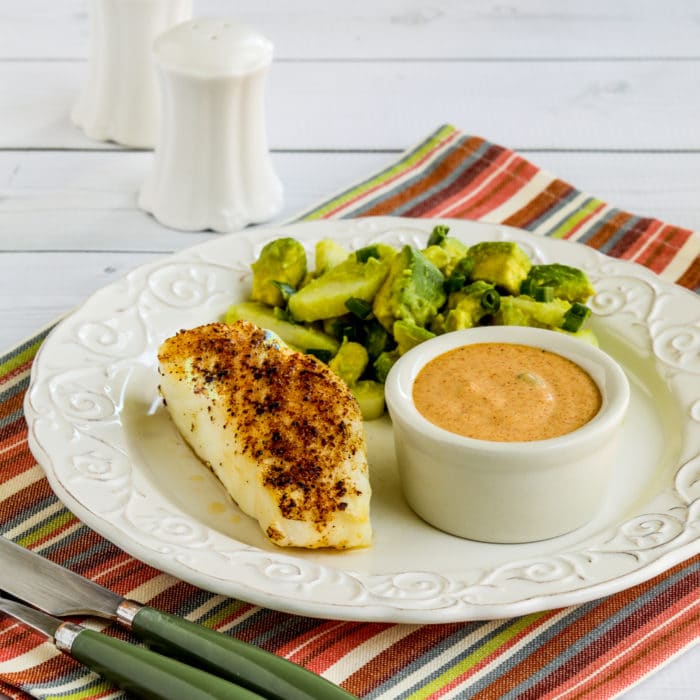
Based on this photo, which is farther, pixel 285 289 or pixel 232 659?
pixel 285 289

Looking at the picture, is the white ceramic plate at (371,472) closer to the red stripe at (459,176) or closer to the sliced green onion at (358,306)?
the sliced green onion at (358,306)

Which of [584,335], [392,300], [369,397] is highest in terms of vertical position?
[392,300]

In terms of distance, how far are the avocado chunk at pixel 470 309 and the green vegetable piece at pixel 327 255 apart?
1.39ft

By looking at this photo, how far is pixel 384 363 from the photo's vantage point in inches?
130

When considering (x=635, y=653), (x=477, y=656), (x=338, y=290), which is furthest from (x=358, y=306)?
(x=635, y=653)

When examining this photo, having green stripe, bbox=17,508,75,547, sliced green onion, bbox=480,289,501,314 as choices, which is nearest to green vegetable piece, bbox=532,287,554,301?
sliced green onion, bbox=480,289,501,314

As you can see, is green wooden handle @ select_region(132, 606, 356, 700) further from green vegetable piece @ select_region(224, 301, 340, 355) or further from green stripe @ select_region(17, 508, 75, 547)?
green vegetable piece @ select_region(224, 301, 340, 355)

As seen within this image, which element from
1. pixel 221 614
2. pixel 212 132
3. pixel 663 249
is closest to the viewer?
pixel 221 614

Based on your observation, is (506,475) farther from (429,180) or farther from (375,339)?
(429,180)

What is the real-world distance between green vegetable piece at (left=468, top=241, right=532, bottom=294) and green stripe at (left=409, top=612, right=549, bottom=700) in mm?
1120

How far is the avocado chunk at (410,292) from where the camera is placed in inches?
129

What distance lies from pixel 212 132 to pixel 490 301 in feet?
4.65

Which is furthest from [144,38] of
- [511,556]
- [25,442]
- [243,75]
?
[511,556]

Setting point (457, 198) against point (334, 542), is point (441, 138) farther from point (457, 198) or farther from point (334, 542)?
point (334, 542)
